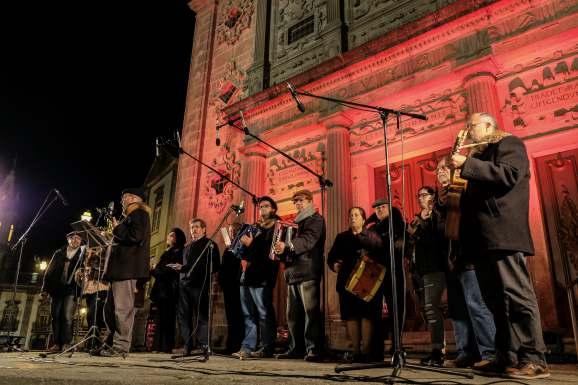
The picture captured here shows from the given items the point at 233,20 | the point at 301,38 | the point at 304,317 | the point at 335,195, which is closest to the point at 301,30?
the point at 301,38

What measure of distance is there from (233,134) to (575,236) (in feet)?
26.1

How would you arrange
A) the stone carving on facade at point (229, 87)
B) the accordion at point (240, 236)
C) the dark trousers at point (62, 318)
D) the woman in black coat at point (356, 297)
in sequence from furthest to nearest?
1. the stone carving on facade at point (229, 87)
2. the dark trousers at point (62, 318)
3. the accordion at point (240, 236)
4. the woman in black coat at point (356, 297)

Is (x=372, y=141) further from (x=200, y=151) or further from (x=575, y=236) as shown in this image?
(x=200, y=151)

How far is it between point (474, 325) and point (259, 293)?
276 cm

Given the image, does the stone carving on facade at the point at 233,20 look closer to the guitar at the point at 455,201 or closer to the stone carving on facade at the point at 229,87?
the stone carving on facade at the point at 229,87

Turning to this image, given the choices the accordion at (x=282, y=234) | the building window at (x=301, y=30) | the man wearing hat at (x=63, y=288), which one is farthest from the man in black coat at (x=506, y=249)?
the building window at (x=301, y=30)

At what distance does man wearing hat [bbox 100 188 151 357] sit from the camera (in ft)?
15.3

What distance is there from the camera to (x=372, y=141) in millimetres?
8516

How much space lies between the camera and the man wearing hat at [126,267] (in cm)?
466

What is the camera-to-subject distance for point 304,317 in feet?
16.9

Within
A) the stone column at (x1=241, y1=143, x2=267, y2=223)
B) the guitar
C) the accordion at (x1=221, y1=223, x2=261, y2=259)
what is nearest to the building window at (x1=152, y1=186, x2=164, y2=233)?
the stone column at (x1=241, y1=143, x2=267, y2=223)

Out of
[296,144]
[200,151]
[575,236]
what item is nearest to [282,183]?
[296,144]

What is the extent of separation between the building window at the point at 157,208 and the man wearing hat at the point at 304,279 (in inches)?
557

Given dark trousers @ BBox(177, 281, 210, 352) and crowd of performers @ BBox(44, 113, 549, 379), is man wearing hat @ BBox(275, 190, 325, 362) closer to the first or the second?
crowd of performers @ BBox(44, 113, 549, 379)
